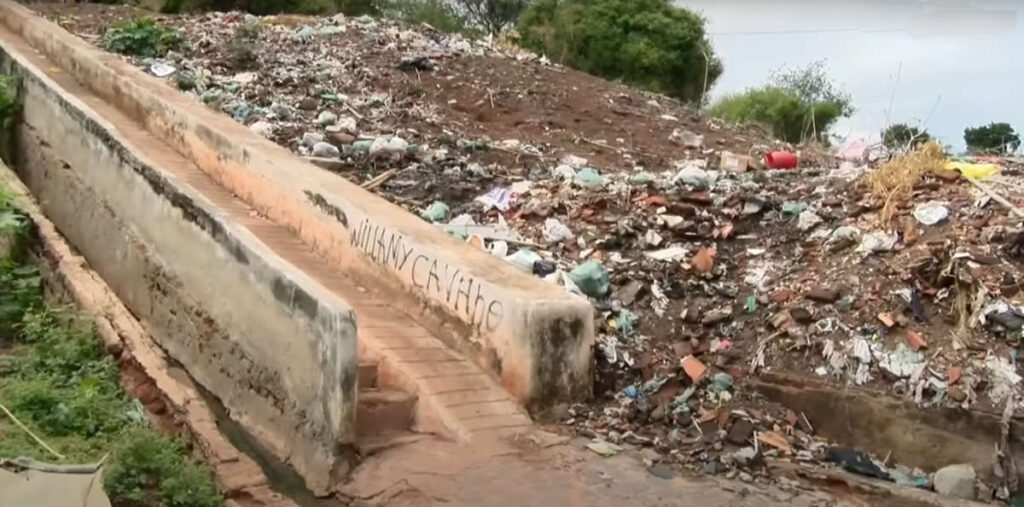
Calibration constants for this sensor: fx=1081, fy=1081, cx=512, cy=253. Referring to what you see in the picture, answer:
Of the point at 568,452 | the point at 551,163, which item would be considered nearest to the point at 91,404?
the point at 568,452

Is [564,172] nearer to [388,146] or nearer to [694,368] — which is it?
[388,146]

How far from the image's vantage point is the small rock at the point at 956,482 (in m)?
4.04

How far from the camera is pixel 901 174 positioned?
219 inches

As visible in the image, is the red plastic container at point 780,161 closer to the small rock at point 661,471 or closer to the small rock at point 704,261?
the small rock at point 704,261

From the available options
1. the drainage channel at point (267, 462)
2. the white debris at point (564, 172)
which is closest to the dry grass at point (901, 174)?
the white debris at point (564, 172)

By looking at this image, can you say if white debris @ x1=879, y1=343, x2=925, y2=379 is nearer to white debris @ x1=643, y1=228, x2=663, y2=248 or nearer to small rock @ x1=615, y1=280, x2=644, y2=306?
small rock @ x1=615, y1=280, x2=644, y2=306

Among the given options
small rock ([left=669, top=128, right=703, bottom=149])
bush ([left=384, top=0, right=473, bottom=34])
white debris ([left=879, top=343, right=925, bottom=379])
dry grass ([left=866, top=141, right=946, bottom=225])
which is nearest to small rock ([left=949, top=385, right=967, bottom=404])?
white debris ([left=879, top=343, right=925, bottom=379])

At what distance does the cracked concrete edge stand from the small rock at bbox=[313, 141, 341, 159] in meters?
1.62

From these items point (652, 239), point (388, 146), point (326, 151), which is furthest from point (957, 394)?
point (326, 151)

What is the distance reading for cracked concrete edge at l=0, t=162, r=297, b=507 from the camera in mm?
4422

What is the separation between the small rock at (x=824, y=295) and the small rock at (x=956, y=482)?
988 millimetres

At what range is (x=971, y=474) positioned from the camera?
409 cm

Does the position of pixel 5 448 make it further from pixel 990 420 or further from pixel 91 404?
pixel 990 420

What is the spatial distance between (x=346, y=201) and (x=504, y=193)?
143 cm
